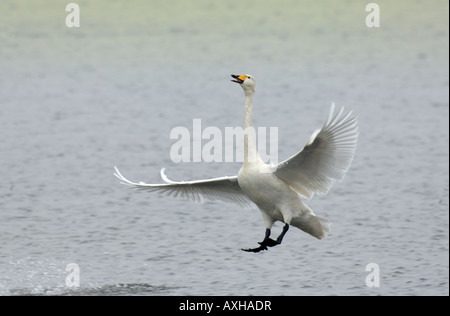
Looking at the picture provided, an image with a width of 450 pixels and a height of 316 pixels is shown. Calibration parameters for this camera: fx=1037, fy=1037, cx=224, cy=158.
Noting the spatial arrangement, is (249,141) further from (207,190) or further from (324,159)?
(207,190)

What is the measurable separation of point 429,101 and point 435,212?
36.2ft

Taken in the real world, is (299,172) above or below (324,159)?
below

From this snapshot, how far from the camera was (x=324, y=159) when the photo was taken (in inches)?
480

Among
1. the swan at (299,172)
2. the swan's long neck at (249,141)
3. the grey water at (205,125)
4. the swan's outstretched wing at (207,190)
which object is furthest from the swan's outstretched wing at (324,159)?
the grey water at (205,125)

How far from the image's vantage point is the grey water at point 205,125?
634 inches

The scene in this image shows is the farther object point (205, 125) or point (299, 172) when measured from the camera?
point (205, 125)

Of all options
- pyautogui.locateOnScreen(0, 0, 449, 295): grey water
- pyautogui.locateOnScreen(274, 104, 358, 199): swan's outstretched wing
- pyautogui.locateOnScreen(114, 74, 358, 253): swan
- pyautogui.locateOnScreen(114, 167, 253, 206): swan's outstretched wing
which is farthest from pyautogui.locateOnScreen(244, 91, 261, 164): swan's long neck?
pyautogui.locateOnScreen(0, 0, 449, 295): grey water

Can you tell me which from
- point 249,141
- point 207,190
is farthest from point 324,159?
point 207,190

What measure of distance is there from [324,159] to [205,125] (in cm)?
1399

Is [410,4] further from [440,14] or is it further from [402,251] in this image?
[402,251]

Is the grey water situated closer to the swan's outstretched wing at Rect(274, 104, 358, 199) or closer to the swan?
the swan

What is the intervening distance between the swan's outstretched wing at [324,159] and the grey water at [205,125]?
9.44ft

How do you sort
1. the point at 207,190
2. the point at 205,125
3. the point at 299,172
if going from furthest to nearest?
the point at 205,125
the point at 207,190
the point at 299,172

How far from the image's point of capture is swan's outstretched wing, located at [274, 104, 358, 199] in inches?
460
